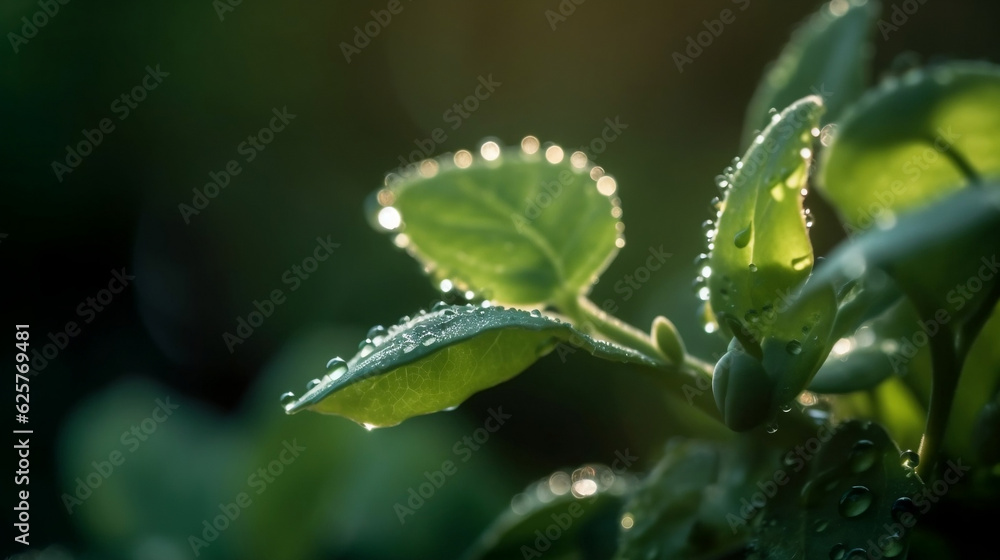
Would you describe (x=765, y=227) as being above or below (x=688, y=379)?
above

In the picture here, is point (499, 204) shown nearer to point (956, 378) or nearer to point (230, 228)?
point (956, 378)
